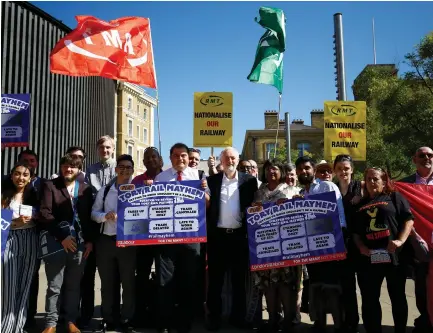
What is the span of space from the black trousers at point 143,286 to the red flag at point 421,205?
3.45m

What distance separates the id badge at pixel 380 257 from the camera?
192 inches

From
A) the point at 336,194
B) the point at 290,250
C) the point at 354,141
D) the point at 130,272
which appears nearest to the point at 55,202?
the point at 130,272

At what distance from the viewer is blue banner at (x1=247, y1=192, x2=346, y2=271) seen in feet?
16.9

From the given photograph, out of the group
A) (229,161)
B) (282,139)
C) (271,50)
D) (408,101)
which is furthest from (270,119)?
(229,161)

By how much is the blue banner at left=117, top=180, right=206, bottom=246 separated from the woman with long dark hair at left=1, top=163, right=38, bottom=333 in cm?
106

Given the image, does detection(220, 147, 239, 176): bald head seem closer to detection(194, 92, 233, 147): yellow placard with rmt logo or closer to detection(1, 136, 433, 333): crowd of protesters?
detection(1, 136, 433, 333): crowd of protesters

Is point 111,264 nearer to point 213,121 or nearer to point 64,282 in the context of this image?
point 64,282

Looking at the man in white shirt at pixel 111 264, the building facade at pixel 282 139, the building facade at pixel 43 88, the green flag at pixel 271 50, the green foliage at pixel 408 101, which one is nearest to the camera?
the man in white shirt at pixel 111 264

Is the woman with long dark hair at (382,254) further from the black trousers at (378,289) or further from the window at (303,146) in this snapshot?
the window at (303,146)

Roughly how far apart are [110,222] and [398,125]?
21.0 meters

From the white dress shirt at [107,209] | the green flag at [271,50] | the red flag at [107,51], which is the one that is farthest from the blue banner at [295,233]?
the green flag at [271,50]

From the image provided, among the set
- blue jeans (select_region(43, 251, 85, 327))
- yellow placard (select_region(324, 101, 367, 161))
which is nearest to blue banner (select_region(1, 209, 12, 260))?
blue jeans (select_region(43, 251, 85, 327))

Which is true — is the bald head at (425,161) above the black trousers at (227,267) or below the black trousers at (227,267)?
above

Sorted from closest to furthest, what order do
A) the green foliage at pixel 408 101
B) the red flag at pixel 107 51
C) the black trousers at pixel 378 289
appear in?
the black trousers at pixel 378 289, the red flag at pixel 107 51, the green foliage at pixel 408 101
